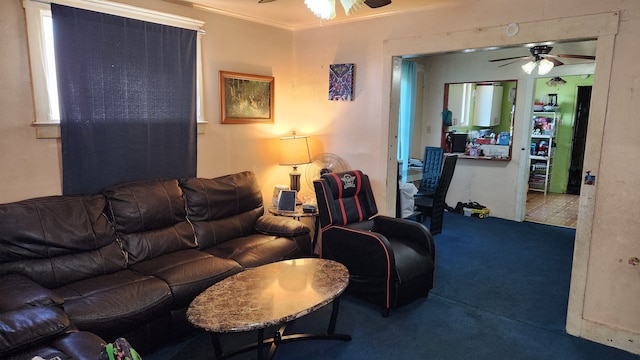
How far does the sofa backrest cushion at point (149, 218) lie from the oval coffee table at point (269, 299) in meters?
0.76

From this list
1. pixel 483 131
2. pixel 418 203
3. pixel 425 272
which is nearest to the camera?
pixel 425 272

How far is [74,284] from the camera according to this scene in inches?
93.9

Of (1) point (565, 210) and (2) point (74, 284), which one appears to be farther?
(1) point (565, 210)

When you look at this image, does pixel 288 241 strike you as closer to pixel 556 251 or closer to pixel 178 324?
pixel 178 324

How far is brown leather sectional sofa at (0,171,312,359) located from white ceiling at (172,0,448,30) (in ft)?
4.93

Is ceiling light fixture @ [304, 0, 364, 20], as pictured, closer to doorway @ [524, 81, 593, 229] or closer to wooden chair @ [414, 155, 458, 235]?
wooden chair @ [414, 155, 458, 235]

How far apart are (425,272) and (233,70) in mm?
2484

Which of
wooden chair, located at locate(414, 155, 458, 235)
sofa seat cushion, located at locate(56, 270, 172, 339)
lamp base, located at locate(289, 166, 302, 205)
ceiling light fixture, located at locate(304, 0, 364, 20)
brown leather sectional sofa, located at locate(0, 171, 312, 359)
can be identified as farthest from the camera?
wooden chair, located at locate(414, 155, 458, 235)

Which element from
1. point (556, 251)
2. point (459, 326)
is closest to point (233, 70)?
point (459, 326)

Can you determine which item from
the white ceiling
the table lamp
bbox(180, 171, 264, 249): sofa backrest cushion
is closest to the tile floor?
the table lamp

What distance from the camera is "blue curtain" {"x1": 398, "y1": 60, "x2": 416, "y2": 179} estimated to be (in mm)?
6027

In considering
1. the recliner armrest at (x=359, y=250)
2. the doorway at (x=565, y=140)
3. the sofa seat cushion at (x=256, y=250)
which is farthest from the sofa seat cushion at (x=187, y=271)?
the doorway at (x=565, y=140)

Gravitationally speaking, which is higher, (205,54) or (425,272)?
(205,54)

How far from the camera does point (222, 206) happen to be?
10.9 ft
